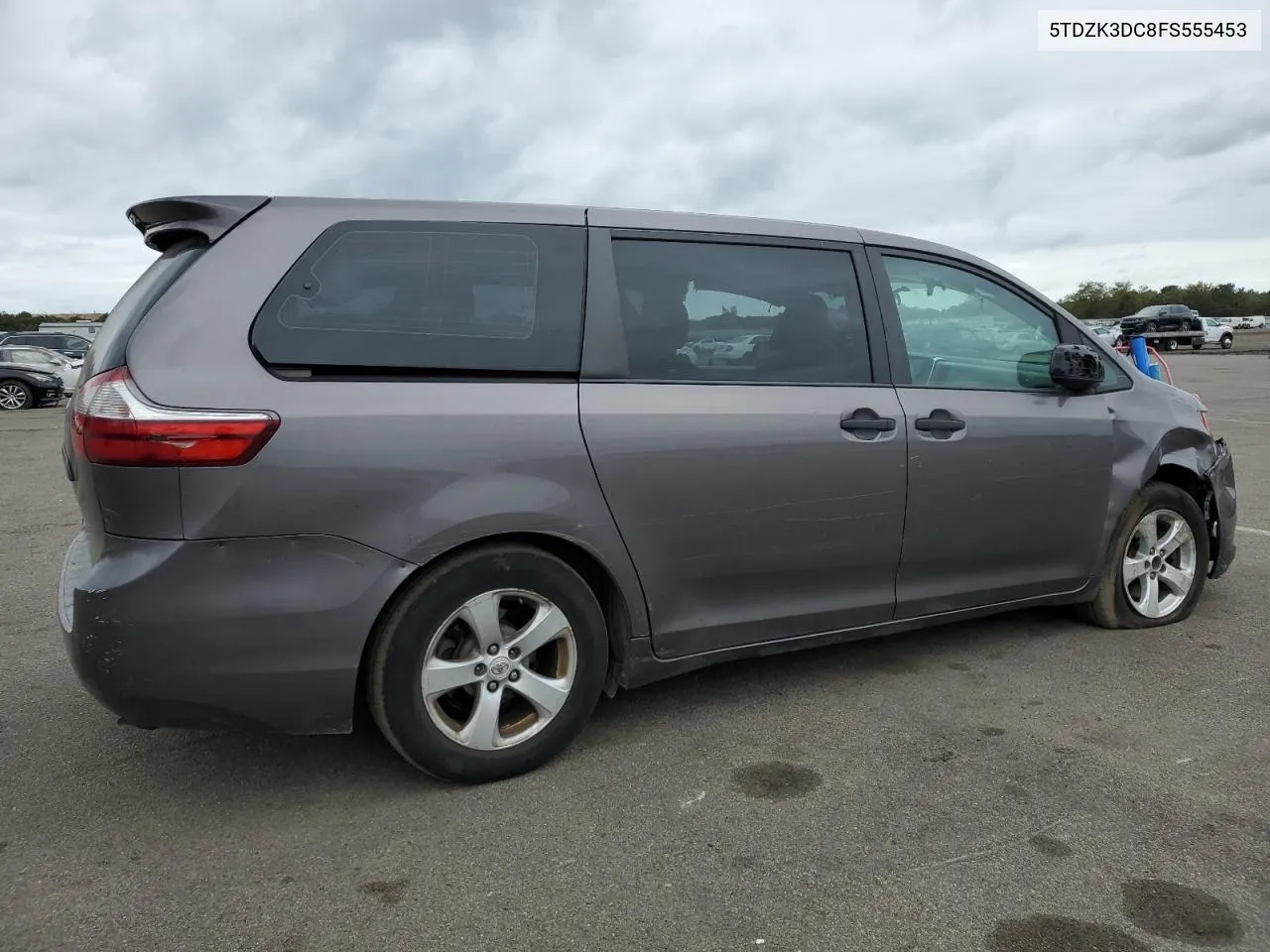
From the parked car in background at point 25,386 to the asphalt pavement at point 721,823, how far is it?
2049 cm

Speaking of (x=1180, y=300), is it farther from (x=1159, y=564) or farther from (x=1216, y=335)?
(x=1159, y=564)

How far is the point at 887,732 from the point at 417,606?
1641mm

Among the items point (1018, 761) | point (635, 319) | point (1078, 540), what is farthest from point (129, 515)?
point (1078, 540)

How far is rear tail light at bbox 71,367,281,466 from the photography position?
2.53 meters

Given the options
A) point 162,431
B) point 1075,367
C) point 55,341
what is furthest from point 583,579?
point 55,341

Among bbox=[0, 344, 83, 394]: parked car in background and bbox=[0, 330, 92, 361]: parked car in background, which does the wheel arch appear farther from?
bbox=[0, 330, 92, 361]: parked car in background

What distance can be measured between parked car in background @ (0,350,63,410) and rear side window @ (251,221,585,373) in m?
22.1

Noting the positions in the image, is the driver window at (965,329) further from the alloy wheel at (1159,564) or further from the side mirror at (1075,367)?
the alloy wheel at (1159,564)

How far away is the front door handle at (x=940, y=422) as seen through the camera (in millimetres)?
3643

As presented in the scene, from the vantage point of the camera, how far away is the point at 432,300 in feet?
9.59

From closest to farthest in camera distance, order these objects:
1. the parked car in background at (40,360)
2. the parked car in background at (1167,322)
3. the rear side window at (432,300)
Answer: the rear side window at (432,300) < the parked car in background at (40,360) < the parked car in background at (1167,322)

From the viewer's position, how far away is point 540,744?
305 cm

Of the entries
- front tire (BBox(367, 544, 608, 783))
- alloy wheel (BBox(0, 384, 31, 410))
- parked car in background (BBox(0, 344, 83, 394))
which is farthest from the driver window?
alloy wheel (BBox(0, 384, 31, 410))

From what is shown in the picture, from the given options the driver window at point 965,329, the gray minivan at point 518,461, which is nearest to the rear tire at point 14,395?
the gray minivan at point 518,461
